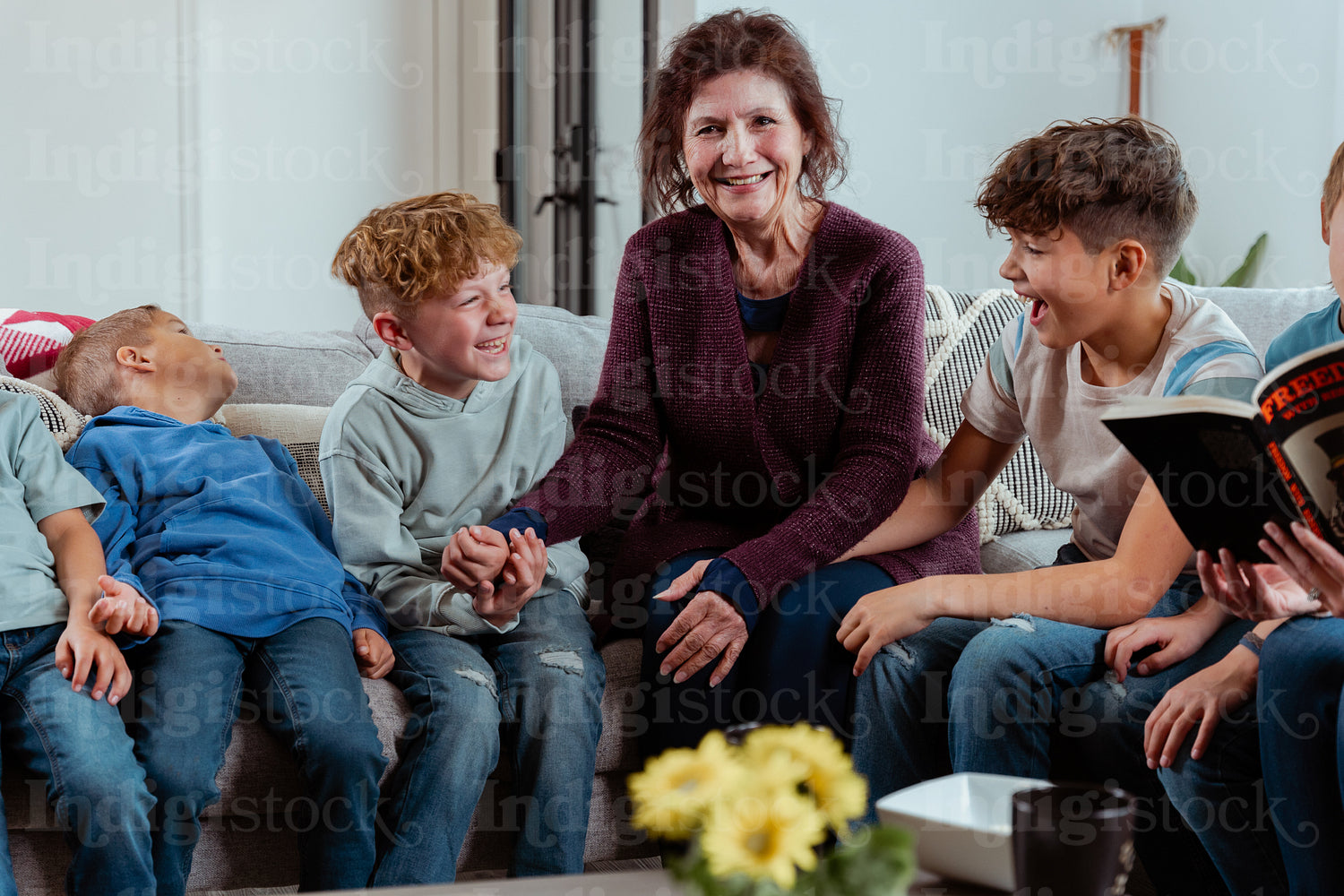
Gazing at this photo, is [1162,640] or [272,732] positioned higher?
[1162,640]

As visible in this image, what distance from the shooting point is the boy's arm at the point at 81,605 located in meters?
1.12

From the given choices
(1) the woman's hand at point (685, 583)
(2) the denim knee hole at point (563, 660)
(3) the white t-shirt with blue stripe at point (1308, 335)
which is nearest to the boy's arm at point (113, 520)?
(2) the denim knee hole at point (563, 660)

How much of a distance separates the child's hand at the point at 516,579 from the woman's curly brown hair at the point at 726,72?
1.78 ft

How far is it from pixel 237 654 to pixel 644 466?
1.78ft

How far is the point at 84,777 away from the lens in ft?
3.46

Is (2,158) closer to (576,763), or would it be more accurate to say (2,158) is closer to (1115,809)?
(576,763)

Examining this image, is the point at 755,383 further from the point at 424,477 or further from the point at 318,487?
the point at 318,487

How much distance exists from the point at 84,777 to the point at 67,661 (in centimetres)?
13

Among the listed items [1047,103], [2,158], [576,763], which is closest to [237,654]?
[576,763]

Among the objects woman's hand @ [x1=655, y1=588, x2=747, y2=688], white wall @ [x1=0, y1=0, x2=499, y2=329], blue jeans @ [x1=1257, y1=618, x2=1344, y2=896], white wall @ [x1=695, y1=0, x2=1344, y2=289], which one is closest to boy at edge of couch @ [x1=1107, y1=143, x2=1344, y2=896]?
blue jeans @ [x1=1257, y1=618, x2=1344, y2=896]

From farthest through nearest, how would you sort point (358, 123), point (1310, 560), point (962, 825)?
point (358, 123) → point (1310, 560) → point (962, 825)

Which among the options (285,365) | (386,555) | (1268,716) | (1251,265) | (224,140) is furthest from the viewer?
(224,140)

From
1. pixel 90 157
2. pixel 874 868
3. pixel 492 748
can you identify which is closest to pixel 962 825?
Result: pixel 874 868

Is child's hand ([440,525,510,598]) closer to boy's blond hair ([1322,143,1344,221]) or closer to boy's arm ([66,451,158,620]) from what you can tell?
boy's arm ([66,451,158,620])
